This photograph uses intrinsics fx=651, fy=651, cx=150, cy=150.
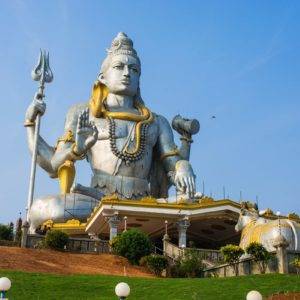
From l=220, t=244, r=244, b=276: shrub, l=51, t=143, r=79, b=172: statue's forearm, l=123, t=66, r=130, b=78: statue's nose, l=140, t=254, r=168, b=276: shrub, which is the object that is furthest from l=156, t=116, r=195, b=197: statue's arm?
l=220, t=244, r=244, b=276: shrub

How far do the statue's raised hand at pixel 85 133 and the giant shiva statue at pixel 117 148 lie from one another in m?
0.16

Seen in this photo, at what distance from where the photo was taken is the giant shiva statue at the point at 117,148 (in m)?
28.8

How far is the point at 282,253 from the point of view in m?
17.1

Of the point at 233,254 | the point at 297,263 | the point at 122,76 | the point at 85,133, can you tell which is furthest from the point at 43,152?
the point at 297,263

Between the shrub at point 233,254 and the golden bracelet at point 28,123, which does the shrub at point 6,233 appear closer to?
the golden bracelet at point 28,123

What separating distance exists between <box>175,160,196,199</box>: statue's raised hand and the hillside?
8621 mm

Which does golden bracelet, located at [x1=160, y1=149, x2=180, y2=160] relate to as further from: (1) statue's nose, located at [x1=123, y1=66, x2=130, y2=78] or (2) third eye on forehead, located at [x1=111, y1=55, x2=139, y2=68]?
(2) third eye on forehead, located at [x1=111, y1=55, x2=139, y2=68]

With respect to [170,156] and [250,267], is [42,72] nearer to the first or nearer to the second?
[170,156]

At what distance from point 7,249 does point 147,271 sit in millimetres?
4176

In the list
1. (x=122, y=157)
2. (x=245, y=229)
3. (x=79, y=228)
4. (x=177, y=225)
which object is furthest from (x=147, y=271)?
(x=122, y=157)

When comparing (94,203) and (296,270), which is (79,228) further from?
(296,270)

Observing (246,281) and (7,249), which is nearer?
(246,281)

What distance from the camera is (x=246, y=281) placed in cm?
1503

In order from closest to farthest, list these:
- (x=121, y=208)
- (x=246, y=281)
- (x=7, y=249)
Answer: (x=246, y=281), (x=7, y=249), (x=121, y=208)
